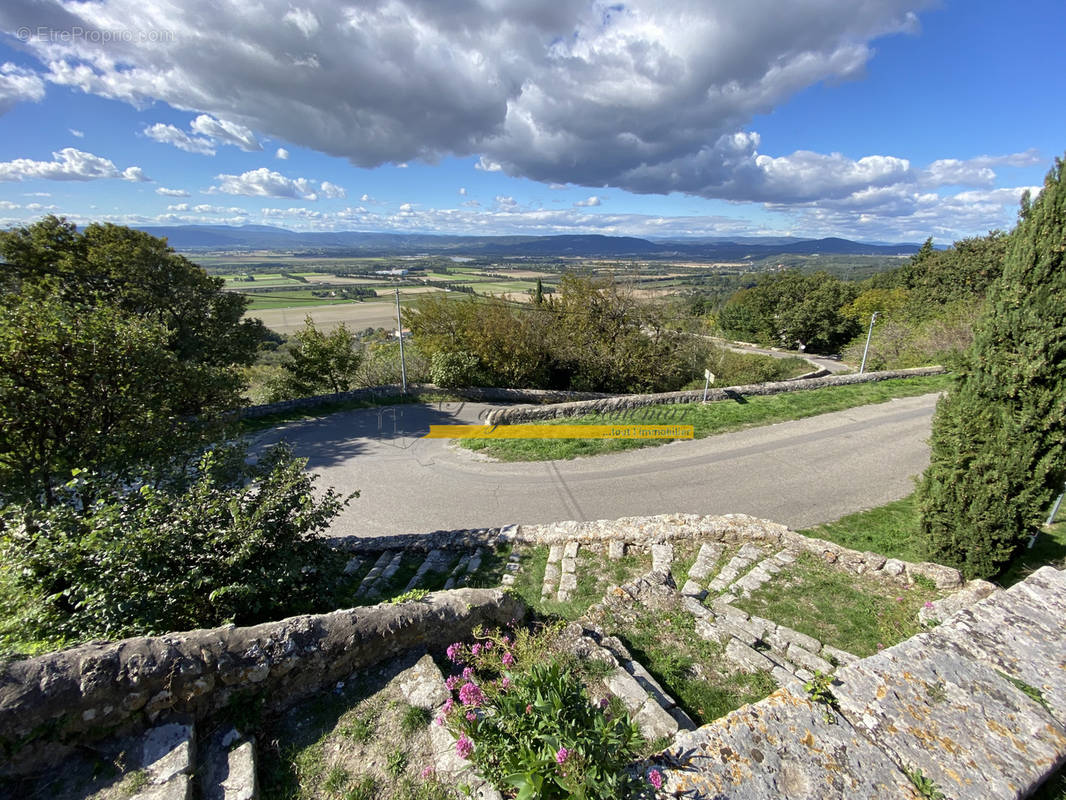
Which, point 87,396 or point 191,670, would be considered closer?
point 191,670

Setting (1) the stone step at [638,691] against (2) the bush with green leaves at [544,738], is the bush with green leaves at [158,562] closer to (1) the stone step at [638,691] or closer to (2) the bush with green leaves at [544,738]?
(2) the bush with green leaves at [544,738]

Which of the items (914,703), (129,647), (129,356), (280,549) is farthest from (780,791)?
(129,356)

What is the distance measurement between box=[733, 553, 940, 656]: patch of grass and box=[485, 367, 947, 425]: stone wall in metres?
A: 8.84

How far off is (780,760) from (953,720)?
1128 millimetres

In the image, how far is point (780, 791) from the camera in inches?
81.2

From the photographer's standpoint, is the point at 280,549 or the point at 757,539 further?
the point at 757,539

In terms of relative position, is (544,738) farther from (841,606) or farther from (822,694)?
(841,606)

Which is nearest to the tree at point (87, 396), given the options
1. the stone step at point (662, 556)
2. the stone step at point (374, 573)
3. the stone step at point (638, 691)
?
the stone step at point (374, 573)

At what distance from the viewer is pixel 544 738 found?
2.14 meters

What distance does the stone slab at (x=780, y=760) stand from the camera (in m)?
2.06

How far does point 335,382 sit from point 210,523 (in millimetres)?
15332

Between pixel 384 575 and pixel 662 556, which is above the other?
pixel 662 556

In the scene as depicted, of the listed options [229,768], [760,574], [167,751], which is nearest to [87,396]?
[167,751]

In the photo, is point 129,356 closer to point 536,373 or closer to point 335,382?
point 335,382
